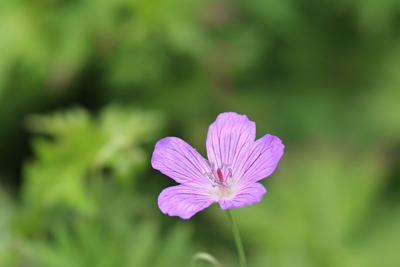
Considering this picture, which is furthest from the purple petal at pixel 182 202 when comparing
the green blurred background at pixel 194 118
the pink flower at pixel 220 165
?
the green blurred background at pixel 194 118

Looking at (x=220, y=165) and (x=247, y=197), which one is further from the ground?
(x=220, y=165)

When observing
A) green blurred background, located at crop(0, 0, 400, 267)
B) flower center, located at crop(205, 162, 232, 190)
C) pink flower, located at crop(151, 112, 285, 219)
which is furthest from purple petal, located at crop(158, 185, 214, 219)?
green blurred background, located at crop(0, 0, 400, 267)

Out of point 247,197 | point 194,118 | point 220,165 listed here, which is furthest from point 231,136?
point 194,118

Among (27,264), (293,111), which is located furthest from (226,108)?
(27,264)

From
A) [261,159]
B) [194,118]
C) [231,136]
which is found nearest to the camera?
[261,159]

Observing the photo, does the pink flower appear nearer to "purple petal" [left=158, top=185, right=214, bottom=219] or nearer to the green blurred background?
"purple petal" [left=158, top=185, right=214, bottom=219]

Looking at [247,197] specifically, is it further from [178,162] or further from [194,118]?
[194,118]

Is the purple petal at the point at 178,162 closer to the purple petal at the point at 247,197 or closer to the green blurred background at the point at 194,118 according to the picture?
the purple petal at the point at 247,197

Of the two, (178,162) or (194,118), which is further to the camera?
(194,118)
